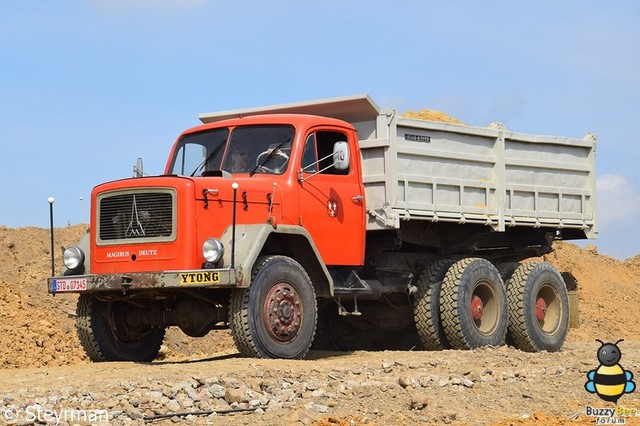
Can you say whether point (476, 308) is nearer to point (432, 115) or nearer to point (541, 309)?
point (541, 309)

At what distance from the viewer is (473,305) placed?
1429cm

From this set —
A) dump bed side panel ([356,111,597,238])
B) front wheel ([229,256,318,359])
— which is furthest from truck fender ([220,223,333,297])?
dump bed side panel ([356,111,597,238])

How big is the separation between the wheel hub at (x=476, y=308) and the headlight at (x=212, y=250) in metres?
4.67

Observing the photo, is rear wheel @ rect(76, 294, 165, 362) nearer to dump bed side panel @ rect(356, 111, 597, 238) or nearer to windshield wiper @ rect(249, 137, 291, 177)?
windshield wiper @ rect(249, 137, 291, 177)

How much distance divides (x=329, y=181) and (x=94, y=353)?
3.34 m

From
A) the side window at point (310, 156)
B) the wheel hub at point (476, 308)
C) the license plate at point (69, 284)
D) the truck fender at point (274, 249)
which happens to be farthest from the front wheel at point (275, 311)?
the wheel hub at point (476, 308)

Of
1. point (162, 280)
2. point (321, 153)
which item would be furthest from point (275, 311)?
point (321, 153)

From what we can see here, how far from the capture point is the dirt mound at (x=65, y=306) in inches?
637

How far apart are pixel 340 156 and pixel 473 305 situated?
3474 millimetres

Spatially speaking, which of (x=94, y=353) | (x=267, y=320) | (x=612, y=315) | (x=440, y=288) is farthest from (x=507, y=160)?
(x=612, y=315)

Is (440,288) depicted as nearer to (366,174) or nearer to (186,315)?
(366,174)

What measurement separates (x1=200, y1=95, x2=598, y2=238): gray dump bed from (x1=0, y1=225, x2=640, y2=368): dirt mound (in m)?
4.38

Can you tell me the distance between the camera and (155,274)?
10703 millimetres

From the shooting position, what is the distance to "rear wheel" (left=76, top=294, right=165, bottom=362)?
39.5 feet
